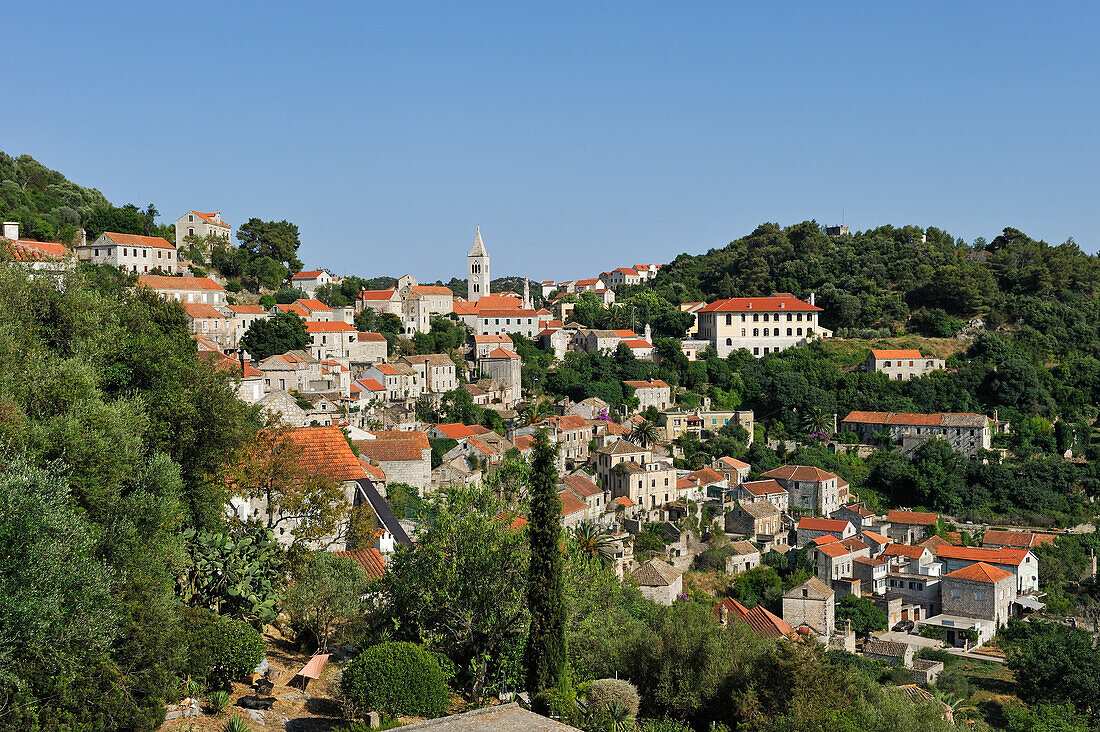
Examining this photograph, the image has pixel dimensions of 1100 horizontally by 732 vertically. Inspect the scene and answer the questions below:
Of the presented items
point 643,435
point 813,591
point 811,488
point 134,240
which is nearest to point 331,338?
point 134,240

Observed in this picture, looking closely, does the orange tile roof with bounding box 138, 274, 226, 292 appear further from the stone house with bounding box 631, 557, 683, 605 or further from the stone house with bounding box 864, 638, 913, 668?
the stone house with bounding box 864, 638, 913, 668

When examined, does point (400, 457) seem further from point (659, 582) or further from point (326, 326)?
point (326, 326)

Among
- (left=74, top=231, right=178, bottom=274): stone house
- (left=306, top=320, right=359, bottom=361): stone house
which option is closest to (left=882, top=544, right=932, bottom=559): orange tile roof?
(left=306, top=320, right=359, bottom=361): stone house

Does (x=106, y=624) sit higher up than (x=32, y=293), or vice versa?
(x=32, y=293)

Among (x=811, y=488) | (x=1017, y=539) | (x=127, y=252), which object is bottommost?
(x=1017, y=539)

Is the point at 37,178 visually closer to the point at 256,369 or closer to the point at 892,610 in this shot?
the point at 256,369

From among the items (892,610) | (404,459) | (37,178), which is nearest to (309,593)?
(404,459)
